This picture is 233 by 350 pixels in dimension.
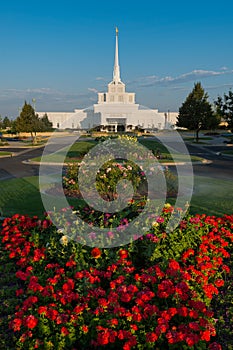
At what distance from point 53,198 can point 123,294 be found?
7.17 meters

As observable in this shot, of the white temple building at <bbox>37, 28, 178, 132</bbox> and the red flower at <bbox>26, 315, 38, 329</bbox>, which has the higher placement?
the white temple building at <bbox>37, 28, 178, 132</bbox>

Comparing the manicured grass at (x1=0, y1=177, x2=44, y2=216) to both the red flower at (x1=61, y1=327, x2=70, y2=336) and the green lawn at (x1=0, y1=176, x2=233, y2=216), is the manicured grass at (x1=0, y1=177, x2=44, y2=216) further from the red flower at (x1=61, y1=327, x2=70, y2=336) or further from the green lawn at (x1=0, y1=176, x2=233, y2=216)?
the red flower at (x1=61, y1=327, x2=70, y2=336)

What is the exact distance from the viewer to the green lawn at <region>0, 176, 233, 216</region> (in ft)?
30.8

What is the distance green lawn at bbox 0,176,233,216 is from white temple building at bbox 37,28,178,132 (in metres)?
70.8

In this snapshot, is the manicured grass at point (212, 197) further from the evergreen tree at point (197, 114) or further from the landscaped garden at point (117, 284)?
the evergreen tree at point (197, 114)

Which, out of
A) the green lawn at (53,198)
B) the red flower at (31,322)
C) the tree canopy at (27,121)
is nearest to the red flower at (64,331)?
the red flower at (31,322)

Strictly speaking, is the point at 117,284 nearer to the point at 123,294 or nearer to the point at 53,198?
the point at 123,294

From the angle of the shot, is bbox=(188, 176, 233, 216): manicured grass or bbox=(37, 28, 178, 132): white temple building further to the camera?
bbox=(37, 28, 178, 132): white temple building

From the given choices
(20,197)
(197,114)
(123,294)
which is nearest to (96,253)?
(123,294)

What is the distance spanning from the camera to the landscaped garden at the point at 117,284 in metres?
3.51

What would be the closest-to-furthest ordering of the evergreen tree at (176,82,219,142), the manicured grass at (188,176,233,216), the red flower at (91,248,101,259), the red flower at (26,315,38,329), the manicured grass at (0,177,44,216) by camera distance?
1. the red flower at (26,315,38,329)
2. the red flower at (91,248,101,259)
3. the manicured grass at (188,176,233,216)
4. the manicured grass at (0,177,44,216)
5. the evergreen tree at (176,82,219,142)

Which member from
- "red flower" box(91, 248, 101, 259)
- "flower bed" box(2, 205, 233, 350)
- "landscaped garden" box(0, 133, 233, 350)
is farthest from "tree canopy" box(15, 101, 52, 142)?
"red flower" box(91, 248, 101, 259)

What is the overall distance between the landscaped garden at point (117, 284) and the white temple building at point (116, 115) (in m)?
78.4

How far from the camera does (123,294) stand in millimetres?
3832
